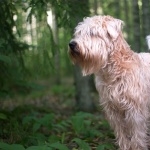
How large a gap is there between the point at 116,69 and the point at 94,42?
483 millimetres

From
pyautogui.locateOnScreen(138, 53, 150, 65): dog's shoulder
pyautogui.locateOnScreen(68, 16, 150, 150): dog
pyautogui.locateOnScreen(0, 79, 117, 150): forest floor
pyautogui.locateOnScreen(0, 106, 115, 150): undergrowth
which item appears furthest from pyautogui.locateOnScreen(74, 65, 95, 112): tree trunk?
pyautogui.locateOnScreen(68, 16, 150, 150): dog

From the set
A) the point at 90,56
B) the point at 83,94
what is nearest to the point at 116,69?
the point at 90,56

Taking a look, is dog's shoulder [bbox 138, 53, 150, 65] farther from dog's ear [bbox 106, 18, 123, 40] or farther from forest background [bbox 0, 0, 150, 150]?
forest background [bbox 0, 0, 150, 150]

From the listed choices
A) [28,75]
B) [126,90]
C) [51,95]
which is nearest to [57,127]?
[28,75]

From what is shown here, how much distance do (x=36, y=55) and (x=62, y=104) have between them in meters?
4.42

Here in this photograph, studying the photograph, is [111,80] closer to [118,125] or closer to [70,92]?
[118,125]

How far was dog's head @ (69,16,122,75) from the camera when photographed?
16.6ft

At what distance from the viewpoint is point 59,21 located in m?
6.59

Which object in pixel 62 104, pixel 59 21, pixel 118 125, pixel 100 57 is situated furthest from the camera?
pixel 62 104

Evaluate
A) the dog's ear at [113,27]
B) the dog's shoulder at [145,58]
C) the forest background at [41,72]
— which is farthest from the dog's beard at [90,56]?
the forest background at [41,72]

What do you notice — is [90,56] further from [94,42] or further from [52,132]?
[52,132]

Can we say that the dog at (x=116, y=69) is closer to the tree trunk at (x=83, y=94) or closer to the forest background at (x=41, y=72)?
the forest background at (x=41, y=72)

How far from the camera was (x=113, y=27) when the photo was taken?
5152 millimetres

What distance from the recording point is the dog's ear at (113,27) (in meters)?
5.12
